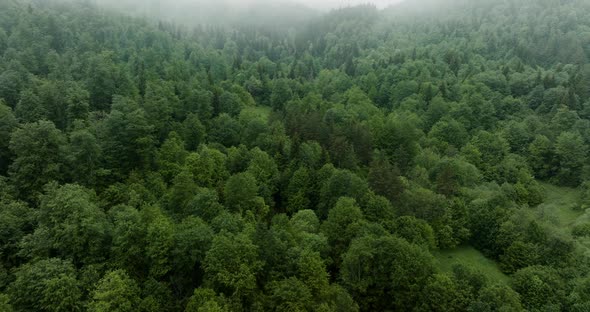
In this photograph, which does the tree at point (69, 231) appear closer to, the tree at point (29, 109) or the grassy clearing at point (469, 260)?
the tree at point (29, 109)

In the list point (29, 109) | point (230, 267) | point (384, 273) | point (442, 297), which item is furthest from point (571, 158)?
point (29, 109)

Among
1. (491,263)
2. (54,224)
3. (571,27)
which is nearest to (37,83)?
(54,224)

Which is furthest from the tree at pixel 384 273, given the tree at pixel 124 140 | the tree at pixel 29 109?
the tree at pixel 29 109

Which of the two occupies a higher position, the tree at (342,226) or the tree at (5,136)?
the tree at (5,136)

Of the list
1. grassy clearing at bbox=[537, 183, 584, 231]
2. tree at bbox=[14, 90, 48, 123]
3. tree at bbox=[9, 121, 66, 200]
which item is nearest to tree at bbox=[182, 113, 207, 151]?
tree at bbox=[14, 90, 48, 123]

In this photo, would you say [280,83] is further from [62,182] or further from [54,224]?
[54,224]

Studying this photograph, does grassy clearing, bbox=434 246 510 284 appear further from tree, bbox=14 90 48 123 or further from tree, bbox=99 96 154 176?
tree, bbox=14 90 48 123
